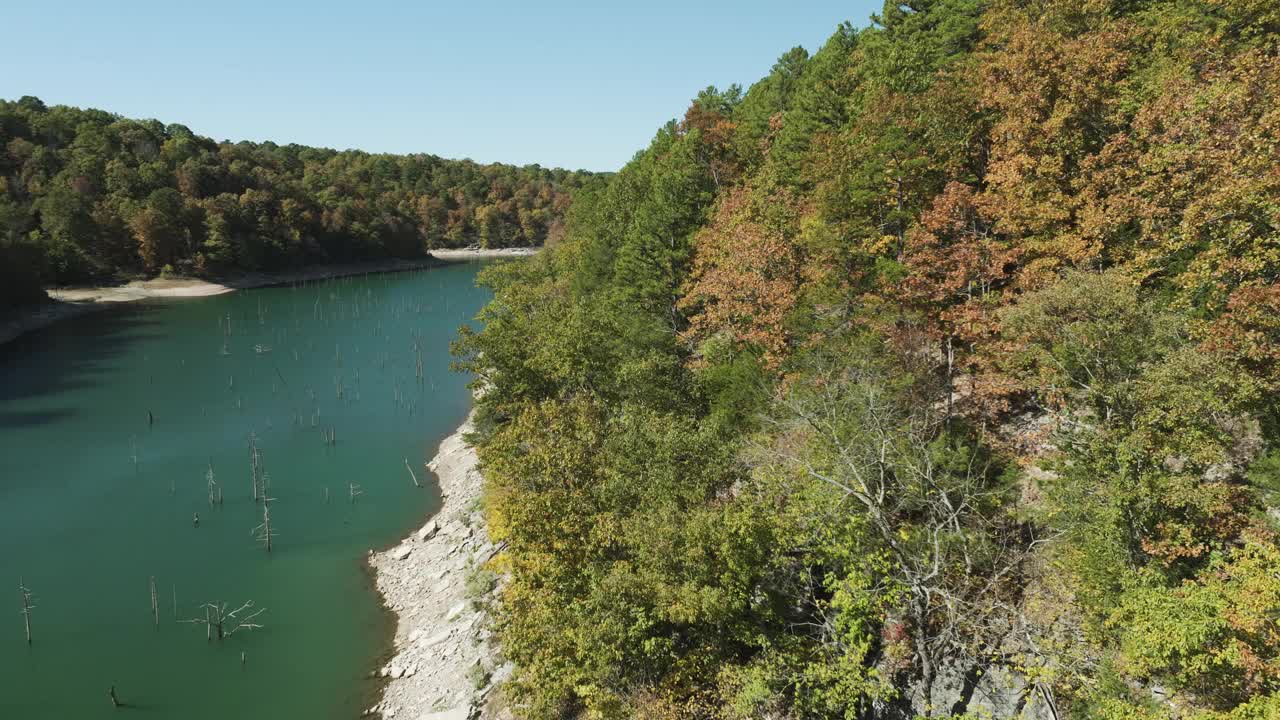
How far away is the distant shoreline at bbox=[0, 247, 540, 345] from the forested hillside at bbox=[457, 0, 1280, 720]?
8765cm

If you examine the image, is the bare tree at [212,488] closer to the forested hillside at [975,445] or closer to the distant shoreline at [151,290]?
the forested hillside at [975,445]

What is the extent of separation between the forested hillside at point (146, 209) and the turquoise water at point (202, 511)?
127ft

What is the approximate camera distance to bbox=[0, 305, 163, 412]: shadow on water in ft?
176

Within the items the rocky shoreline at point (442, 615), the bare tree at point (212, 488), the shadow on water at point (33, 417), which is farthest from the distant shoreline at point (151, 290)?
the rocky shoreline at point (442, 615)

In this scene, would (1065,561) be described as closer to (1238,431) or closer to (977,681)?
(977,681)

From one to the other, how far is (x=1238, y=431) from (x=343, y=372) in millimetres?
60340

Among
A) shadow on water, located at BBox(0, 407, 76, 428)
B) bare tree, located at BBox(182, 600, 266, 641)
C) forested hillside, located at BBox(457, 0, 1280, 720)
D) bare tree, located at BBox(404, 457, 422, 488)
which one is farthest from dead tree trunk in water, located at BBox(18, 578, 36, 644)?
shadow on water, located at BBox(0, 407, 76, 428)

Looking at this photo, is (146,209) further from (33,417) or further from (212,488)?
(212,488)

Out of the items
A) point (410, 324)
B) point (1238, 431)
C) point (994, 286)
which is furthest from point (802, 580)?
point (410, 324)

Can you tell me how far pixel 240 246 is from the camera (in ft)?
382

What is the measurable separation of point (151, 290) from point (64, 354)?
4320 cm

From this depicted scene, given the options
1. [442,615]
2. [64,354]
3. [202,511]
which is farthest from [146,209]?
[442,615]

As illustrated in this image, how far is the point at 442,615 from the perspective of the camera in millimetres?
25000

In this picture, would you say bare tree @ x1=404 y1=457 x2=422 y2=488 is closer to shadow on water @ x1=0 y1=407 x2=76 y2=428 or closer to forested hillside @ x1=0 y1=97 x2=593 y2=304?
shadow on water @ x1=0 y1=407 x2=76 y2=428
